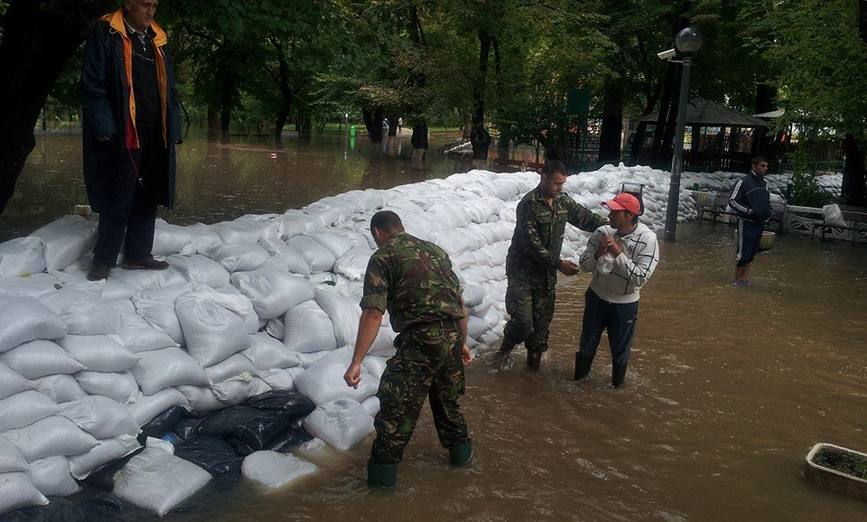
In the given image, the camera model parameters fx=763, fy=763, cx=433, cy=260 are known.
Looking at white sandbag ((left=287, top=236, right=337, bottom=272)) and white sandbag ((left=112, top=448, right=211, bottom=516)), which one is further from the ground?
white sandbag ((left=287, top=236, right=337, bottom=272))

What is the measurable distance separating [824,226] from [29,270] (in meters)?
12.6

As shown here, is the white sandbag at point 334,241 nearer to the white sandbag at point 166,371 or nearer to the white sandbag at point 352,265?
the white sandbag at point 352,265

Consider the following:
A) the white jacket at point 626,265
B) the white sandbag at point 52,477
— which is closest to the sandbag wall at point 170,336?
the white sandbag at point 52,477

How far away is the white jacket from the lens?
15.6 ft

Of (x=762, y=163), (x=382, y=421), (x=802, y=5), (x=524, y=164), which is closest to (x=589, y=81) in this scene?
(x=524, y=164)

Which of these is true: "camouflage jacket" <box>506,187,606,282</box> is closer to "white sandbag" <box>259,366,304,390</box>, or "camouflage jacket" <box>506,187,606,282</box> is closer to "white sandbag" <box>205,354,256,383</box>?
"white sandbag" <box>259,366,304,390</box>

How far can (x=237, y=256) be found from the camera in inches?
190

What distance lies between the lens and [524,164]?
60.8 feet

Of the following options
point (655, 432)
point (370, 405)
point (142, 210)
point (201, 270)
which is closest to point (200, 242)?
point (201, 270)

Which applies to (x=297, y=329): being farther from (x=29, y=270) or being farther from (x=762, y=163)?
(x=762, y=163)

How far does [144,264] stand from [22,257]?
651mm

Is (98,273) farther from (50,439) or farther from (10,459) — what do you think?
(10,459)

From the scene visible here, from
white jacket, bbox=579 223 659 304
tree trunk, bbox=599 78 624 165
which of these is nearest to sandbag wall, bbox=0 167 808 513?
white jacket, bbox=579 223 659 304

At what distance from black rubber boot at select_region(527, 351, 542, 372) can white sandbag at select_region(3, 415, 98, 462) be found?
3.02m
